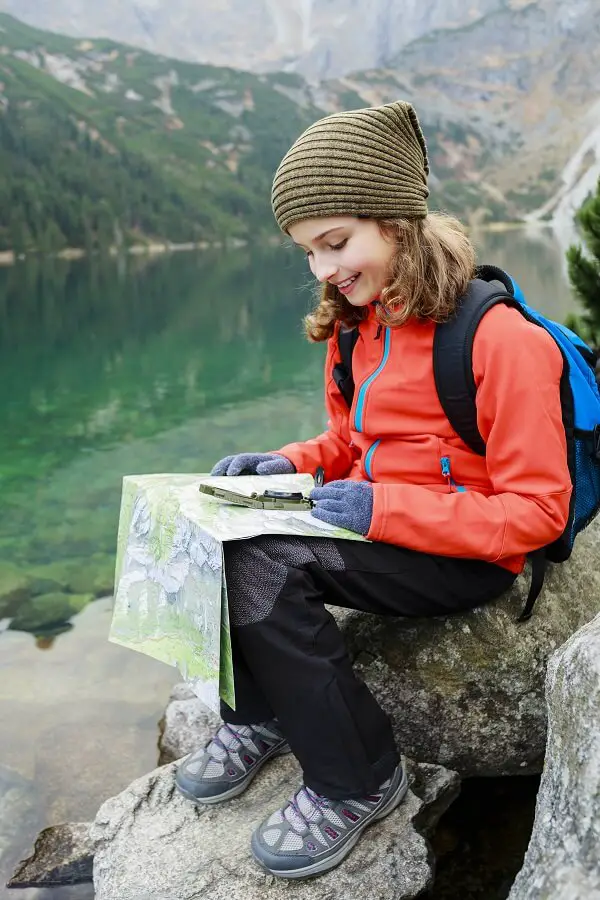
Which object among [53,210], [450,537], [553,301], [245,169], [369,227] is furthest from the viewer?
[245,169]

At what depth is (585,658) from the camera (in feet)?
6.63

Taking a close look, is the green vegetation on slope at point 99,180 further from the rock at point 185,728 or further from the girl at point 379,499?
the girl at point 379,499

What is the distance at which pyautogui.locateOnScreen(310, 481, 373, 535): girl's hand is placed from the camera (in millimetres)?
2768

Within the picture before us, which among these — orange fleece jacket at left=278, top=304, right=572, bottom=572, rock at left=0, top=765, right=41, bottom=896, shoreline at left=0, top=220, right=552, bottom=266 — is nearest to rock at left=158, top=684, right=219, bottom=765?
rock at left=0, top=765, right=41, bottom=896

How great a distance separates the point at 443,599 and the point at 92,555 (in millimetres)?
5468

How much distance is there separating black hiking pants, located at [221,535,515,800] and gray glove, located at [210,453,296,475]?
703 mm

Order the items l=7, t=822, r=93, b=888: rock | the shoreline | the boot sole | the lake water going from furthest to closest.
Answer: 1. the shoreline
2. the lake water
3. l=7, t=822, r=93, b=888: rock
4. the boot sole

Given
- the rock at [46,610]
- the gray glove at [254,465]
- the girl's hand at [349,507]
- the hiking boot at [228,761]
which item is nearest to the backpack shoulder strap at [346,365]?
the gray glove at [254,465]

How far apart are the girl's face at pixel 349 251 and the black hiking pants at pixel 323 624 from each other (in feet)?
3.20

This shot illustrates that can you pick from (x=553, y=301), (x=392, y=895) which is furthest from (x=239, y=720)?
(x=553, y=301)

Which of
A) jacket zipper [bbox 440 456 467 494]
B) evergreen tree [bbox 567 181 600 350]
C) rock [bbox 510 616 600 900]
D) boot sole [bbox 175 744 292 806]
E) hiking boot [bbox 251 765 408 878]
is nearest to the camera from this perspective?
rock [bbox 510 616 600 900]

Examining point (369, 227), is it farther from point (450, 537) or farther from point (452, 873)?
point (452, 873)

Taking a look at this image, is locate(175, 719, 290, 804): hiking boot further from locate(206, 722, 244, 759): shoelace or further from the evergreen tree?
the evergreen tree

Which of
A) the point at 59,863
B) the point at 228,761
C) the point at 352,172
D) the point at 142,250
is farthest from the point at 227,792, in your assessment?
the point at 142,250
